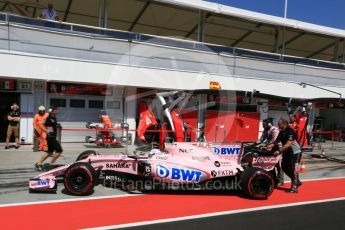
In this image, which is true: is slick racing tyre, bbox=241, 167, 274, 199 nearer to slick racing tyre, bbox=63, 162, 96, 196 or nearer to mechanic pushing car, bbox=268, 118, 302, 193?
mechanic pushing car, bbox=268, 118, 302, 193

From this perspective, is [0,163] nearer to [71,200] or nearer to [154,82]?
[71,200]

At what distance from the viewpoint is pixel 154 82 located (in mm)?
16656

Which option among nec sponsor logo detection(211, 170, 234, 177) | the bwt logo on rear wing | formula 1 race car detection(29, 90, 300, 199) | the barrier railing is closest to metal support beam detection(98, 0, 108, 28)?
the barrier railing

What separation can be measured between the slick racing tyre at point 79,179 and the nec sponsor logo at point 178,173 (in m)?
1.33

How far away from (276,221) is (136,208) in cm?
247

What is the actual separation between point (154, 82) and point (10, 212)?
36.2ft

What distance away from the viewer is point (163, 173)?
7.55 m

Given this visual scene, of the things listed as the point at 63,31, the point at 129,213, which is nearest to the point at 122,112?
the point at 63,31

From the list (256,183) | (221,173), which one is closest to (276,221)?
(256,183)

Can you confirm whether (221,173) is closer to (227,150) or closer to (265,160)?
(227,150)

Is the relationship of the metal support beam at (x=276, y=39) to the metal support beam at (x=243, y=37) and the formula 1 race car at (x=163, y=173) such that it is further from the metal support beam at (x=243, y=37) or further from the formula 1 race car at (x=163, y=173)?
the formula 1 race car at (x=163, y=173)

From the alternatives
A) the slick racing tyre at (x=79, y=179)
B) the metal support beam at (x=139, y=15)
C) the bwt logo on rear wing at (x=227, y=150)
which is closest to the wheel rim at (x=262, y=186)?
the bwt logo on rear wing at (x=227, y=150)

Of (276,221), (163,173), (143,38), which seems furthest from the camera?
(143,38)

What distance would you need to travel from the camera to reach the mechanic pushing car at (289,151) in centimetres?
844
